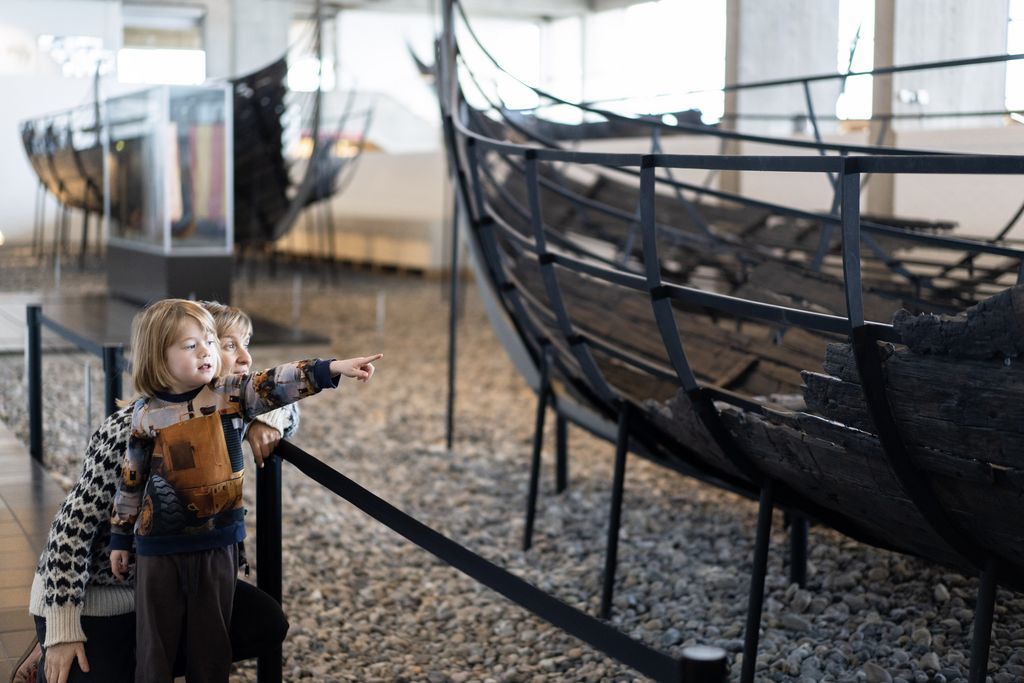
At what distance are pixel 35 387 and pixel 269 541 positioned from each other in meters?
1.99

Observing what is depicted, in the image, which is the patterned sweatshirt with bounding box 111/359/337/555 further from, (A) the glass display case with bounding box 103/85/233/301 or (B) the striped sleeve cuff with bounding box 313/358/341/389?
(A) the glass display case with bounding box 103/85/233/301

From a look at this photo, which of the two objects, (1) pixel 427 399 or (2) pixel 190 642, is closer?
(2) pixel 190 642

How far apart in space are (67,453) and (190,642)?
2.04 metres

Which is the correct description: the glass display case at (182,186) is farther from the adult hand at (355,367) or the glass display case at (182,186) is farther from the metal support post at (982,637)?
the metal support post at (982,637)

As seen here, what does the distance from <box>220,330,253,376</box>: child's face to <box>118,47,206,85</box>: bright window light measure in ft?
18.4

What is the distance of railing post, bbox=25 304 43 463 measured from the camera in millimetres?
3584

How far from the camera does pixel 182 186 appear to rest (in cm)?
716

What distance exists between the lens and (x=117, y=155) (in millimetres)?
7621

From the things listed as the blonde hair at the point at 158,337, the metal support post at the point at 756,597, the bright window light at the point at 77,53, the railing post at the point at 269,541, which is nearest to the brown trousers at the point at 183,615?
the railing post at the point at 269,541

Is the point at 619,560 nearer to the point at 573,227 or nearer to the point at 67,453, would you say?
the point at 67,453

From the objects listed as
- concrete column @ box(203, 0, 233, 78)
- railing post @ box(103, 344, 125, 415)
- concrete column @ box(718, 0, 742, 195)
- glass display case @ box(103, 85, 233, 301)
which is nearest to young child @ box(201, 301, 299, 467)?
railing post @ box(103, 344, 125, 415)

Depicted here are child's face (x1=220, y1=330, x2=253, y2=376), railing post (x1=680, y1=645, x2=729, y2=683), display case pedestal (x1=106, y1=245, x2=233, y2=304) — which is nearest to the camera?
railing post (x1=680, y1=645, x2=729, y2=683)

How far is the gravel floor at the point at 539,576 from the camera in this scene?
2.65 m

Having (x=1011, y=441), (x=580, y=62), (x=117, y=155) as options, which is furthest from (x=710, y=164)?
(x=580, y=62)
